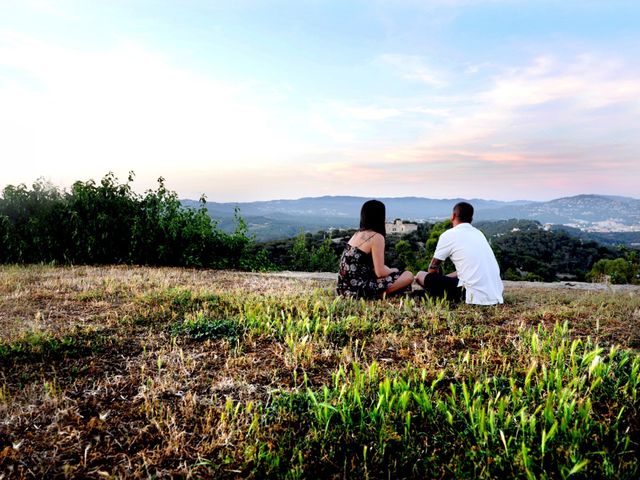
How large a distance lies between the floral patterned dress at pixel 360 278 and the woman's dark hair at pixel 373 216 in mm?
424

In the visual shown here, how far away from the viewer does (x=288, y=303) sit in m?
5.88

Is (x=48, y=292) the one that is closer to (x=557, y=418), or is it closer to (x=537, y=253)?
(x=557, y=418)

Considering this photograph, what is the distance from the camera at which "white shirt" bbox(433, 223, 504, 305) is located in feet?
20.6

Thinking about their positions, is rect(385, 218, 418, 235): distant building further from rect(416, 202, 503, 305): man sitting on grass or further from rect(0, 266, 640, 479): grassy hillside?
rect(0, 266, 640, 479): grassy hillside

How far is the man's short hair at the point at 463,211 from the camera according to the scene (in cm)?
660

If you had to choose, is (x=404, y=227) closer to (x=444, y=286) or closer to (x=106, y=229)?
(x=106, y=229)

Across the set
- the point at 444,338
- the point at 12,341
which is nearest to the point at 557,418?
the point at 444,338

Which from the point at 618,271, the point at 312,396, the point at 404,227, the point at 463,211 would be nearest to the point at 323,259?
the point at 618,271

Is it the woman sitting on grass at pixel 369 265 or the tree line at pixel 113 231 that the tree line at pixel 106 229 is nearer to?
the tree line at pixel 113 231

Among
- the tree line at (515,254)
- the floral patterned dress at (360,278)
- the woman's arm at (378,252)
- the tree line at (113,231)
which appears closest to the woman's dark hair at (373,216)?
the woman's arm at (378,252)

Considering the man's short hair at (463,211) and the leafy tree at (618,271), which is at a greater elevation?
the man's short hair at (463,211)

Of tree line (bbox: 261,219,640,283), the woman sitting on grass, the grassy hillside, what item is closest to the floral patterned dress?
the woman sitting on grass

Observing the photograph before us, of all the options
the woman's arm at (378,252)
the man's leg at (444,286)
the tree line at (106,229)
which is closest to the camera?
the woman's arm at (378,252)

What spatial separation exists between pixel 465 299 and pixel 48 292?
22.6 ft
